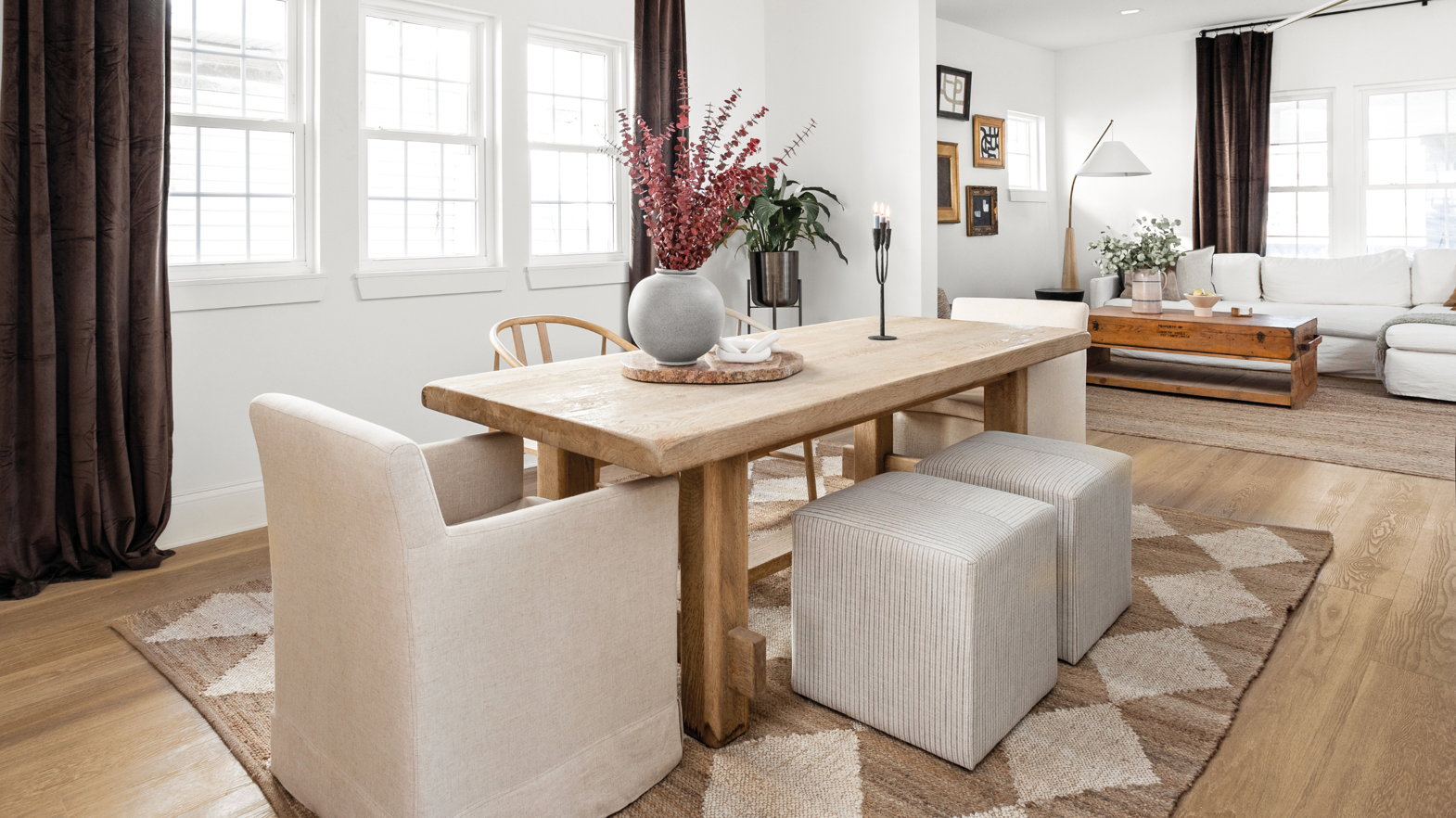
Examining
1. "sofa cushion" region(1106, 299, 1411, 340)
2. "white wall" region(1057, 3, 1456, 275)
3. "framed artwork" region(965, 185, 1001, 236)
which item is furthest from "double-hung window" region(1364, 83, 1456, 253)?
"framed artwork" region(965, 185, 1001, 236)

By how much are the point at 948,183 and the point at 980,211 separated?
0.49m

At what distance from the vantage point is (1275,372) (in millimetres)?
5852

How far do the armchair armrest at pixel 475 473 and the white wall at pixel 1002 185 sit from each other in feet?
17.8

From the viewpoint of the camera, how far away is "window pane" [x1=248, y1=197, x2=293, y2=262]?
340 centimetres

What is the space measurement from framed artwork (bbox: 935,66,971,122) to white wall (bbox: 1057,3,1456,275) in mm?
1560

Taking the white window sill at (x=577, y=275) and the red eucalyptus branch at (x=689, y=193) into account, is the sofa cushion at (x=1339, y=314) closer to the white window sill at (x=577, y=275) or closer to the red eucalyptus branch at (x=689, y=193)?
the white window sill at (x=577, y=275)

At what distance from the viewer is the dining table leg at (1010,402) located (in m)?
2.82

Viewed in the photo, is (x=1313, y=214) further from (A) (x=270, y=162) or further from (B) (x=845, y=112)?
(A) (x=270, y=162)

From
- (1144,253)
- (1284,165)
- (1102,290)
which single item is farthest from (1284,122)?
(1102,290)

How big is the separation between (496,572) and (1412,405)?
5.44 metres

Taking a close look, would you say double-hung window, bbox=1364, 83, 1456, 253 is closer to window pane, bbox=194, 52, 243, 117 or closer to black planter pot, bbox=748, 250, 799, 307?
black planter pot, bbox=748, 250, 799, 307

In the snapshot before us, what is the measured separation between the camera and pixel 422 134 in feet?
12.6

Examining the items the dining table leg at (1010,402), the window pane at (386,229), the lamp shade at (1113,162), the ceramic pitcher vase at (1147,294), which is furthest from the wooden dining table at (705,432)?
the lamp shade at (1113,162)

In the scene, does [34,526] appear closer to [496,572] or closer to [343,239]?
[343,239]
